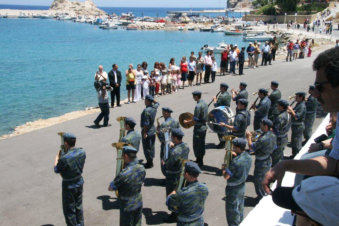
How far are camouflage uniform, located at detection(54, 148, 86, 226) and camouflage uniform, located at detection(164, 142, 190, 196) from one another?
5.60ft

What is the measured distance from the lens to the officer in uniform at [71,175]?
21.5ft

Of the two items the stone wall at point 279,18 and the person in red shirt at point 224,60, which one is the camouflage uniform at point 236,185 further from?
the stone wall at point 279,18

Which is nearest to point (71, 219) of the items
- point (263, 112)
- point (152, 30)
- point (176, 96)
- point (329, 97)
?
point (329, 97)

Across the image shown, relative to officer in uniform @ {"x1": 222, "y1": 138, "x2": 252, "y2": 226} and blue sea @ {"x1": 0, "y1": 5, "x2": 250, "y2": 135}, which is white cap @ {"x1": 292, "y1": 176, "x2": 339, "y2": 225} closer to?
officer in uniform @ {"x1": 222, "y1": 138, "x2": 252, "y2": 226}

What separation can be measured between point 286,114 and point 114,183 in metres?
5.27

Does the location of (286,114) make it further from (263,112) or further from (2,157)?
(2,157)

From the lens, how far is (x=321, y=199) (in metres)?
1.76

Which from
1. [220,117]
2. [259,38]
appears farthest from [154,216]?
[259,38]

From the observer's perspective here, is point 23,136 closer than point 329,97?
No

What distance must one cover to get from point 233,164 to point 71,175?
2.94 m

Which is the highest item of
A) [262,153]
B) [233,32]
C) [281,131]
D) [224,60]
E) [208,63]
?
[233,32]

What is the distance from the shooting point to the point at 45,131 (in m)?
13.1

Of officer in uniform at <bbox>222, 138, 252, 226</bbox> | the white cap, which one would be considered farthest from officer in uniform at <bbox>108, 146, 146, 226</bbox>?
the white cap

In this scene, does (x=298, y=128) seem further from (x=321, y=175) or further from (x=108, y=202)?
(x=321, y=175)
